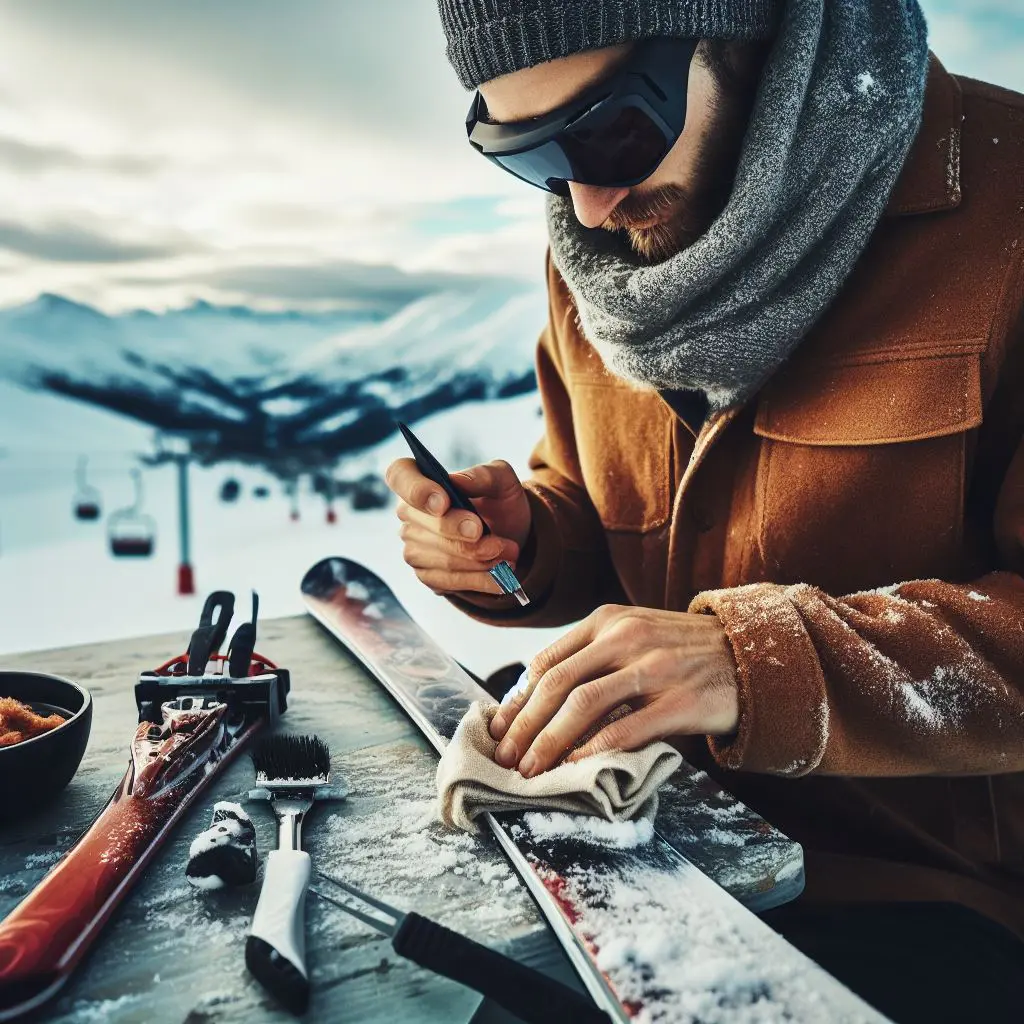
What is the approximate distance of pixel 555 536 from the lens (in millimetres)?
1503

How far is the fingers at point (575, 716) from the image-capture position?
78 centimetres

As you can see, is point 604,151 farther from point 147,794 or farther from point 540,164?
point 147,794

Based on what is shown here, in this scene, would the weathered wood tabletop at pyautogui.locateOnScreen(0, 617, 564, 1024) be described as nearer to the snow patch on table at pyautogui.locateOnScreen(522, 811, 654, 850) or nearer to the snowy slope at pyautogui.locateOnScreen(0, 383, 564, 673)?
the snow patch on table at pyautogui.locateOnScreen(522, 811, 654, 850)

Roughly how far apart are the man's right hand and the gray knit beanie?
0.54m

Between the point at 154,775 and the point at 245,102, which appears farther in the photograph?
the point at 245,102

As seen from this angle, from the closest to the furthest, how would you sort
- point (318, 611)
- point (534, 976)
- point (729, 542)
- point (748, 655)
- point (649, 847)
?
point (534, 976) < point (649, 847) < point (748, 655) < point (729, 542) < point (318, 611)

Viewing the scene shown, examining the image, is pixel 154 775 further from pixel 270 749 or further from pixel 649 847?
pixel 649 847

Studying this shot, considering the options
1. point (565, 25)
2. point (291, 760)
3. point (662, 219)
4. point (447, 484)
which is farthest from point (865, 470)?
point (291, 760)

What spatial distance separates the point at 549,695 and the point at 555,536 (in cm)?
71

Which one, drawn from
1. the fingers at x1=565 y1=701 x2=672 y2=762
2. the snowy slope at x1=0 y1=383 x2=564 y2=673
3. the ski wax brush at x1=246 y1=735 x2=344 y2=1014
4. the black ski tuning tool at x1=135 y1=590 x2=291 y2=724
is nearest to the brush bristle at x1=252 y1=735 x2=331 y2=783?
the ski wax brush at x1=246 y1=735 x2=344 y2=1014

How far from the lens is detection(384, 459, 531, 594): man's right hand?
3.77 feet

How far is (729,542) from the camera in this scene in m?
1.25

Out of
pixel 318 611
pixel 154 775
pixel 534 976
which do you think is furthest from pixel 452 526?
pixel 534 976

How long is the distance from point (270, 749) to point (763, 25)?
1084 mm
